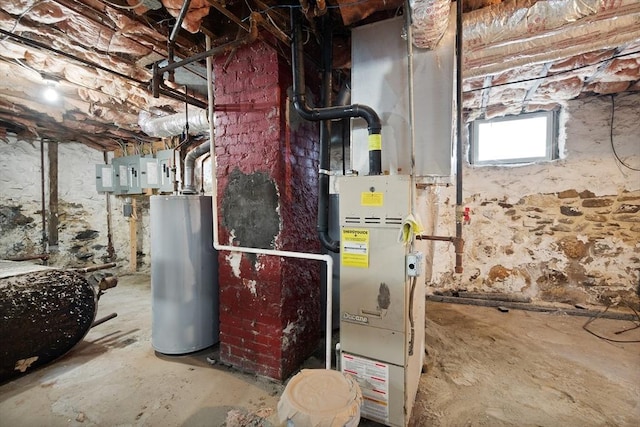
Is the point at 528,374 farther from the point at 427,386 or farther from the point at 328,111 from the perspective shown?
the point at 328,111

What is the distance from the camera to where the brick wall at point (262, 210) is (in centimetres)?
186

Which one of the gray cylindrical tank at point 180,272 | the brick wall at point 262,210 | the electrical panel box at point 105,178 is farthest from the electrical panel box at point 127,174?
the brick wall at point 262,210

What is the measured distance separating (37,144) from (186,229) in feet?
12.8

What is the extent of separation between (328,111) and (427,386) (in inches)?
73.4

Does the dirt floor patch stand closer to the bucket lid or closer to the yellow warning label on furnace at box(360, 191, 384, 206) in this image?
the bucket lid

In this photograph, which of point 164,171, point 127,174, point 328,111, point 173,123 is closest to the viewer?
point 328,111

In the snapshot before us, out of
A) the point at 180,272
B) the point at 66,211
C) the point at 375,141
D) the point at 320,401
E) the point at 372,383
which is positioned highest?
the point at 375,141

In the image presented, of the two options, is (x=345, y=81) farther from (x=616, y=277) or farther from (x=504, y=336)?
(x=616, y=277)

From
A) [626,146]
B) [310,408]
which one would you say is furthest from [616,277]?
[310,408]

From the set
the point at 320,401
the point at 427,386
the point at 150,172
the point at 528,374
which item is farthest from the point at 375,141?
the point at 150,172

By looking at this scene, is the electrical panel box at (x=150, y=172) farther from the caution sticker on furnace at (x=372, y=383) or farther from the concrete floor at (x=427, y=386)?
the caution sticker on furnace at (x=372, y=383)

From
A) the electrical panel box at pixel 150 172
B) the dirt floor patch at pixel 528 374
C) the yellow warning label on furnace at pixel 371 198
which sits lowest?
the dirt floor patch at pixel 528 374

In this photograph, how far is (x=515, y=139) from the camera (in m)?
3.38

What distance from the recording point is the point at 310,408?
1.00m
